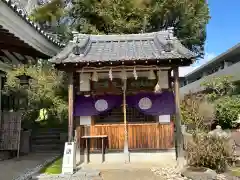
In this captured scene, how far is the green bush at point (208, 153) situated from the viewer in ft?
29.9

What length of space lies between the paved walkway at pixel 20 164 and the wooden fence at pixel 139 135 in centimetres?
206

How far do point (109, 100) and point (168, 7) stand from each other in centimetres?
1213

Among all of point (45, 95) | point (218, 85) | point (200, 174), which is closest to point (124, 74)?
point (200, 174)

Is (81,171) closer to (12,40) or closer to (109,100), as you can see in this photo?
(109,100)

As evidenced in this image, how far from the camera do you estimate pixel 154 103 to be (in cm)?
1162

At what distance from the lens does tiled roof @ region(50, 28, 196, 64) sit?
1081 centimetres

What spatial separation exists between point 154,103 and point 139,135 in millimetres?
1352

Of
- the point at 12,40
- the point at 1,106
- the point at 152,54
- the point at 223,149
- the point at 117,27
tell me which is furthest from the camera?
the point at 117,27

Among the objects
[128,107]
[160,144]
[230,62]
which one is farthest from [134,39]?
[230,62]

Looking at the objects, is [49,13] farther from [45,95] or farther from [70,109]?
[70,109]

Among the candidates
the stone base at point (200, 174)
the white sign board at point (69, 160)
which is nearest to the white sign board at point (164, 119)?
the stone base at point (200, 174)

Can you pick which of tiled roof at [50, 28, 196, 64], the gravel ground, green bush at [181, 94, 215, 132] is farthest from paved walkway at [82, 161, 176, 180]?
green bush at [181, 94, 215, 132]

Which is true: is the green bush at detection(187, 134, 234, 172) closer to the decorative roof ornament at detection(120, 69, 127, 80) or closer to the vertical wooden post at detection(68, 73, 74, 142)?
the decorative roof ornament at detection(120, 69, 127, 80)

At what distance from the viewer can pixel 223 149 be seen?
9445 millimetres
